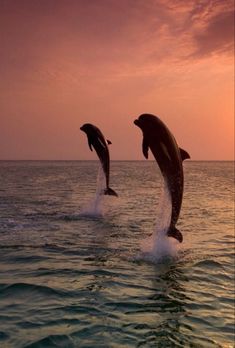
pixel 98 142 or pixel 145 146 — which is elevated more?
pixel 98 142

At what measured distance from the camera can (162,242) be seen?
13609 mm

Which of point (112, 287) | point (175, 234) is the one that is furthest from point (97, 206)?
point (112, 287)

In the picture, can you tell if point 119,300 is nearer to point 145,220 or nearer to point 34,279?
point 34,279

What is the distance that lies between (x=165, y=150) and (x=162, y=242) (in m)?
3.29

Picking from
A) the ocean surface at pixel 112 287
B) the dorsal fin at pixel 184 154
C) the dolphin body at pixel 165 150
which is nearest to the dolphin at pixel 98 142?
the ocean surface at pixel 112 287

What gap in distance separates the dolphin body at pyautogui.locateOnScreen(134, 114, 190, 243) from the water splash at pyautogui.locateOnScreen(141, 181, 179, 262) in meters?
0.74

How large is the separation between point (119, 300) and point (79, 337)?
6.55ft

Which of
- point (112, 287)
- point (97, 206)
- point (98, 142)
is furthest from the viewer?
point (97, 206)

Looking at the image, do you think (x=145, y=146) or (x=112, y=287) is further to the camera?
(x=145, y=146)

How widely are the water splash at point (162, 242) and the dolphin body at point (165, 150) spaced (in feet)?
2.43

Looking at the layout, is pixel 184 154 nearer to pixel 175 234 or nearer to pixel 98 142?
pixel 175 234

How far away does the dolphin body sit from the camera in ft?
37.8

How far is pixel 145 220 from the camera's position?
2219cm

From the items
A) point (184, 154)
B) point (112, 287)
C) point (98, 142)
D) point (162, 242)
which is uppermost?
point (98, 142)
